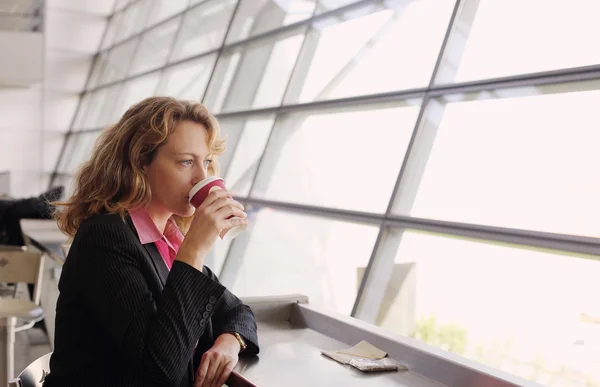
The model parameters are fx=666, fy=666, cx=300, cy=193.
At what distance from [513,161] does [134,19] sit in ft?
28.5

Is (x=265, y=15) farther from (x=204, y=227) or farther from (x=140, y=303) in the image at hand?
(x=140, y=303)

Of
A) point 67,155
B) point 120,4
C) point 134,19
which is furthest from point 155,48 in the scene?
point 67,155

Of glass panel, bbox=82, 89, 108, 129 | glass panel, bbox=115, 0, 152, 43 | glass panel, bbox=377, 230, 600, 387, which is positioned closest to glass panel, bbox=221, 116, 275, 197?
glass panel, bbox=377, 230, 600, 387

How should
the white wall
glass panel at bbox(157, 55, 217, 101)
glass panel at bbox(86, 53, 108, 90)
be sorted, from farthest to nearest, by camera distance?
the white wall < glass panel at bbox(86, 53, 108, 90) < glass panel at bbox(157, 55, 217, 101)

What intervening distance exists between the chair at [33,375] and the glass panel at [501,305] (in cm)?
190

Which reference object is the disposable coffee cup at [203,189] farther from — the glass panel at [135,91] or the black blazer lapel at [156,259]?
the glass panel at [135,91]

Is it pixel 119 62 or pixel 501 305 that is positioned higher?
pixel 119 62

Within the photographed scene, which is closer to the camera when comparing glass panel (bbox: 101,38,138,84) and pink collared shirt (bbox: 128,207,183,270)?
pink collared shirt (bbox: 128,207,183,270)

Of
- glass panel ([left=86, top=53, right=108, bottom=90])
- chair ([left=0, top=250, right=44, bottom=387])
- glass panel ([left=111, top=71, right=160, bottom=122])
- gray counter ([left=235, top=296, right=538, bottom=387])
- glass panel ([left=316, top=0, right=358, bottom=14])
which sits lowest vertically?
chair ([left=0, top=250, right=44, bottom=387])

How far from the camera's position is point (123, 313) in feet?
4.96

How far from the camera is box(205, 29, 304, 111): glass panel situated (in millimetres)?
5590

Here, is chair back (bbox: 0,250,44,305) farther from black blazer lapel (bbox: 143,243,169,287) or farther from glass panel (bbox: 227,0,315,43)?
glass panel (bbox: 227,0,315,43)

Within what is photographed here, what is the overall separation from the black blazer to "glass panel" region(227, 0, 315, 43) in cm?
409

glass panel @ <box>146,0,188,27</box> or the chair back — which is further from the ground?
glass panel @ <box>146,0,188,27</box>
